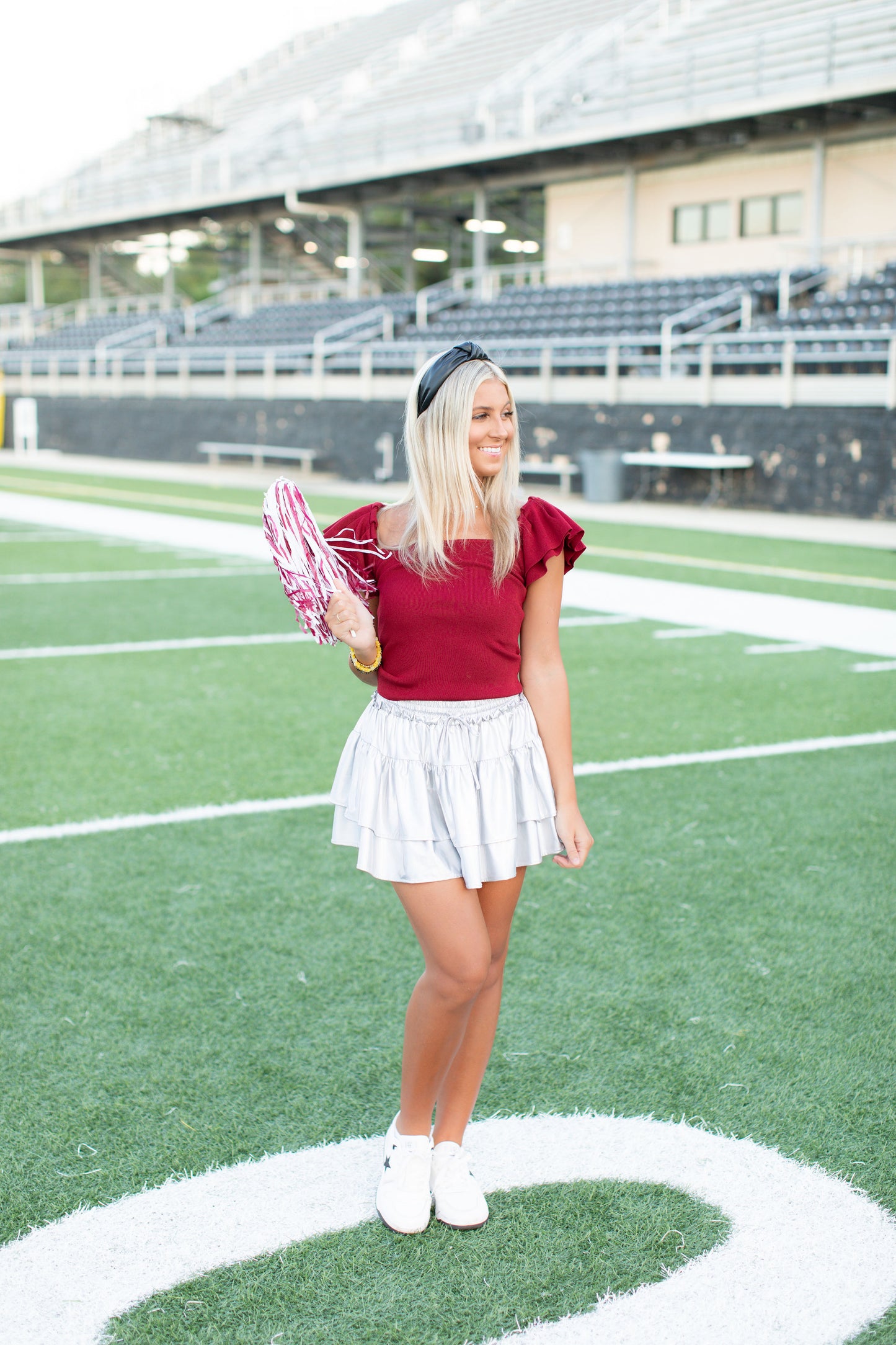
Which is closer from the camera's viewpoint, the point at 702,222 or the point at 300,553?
the point at 300,553

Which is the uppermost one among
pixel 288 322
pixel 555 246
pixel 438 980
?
pixel 555 246

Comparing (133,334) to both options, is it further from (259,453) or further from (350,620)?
(350,620)

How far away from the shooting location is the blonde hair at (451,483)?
2.38m

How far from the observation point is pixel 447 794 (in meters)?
2.39

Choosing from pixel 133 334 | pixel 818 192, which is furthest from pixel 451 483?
pixel 133 334

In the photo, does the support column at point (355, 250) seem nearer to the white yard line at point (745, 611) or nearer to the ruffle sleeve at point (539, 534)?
the white yard line at point (745, 611)

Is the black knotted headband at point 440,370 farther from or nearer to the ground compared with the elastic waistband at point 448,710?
farther from the ground

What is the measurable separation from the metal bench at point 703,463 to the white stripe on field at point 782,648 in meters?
10.4

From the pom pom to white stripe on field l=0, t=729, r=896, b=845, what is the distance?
2.59 m

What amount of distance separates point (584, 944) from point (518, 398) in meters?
18.4

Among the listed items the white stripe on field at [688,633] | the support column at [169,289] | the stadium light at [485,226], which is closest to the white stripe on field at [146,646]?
the white stripe on field at [688,633]

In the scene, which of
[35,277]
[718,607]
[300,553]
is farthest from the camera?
[35,277]

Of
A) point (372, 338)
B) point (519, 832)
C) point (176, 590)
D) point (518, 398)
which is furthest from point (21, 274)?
point (519, 832)

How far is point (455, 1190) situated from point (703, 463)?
54.8 feet
